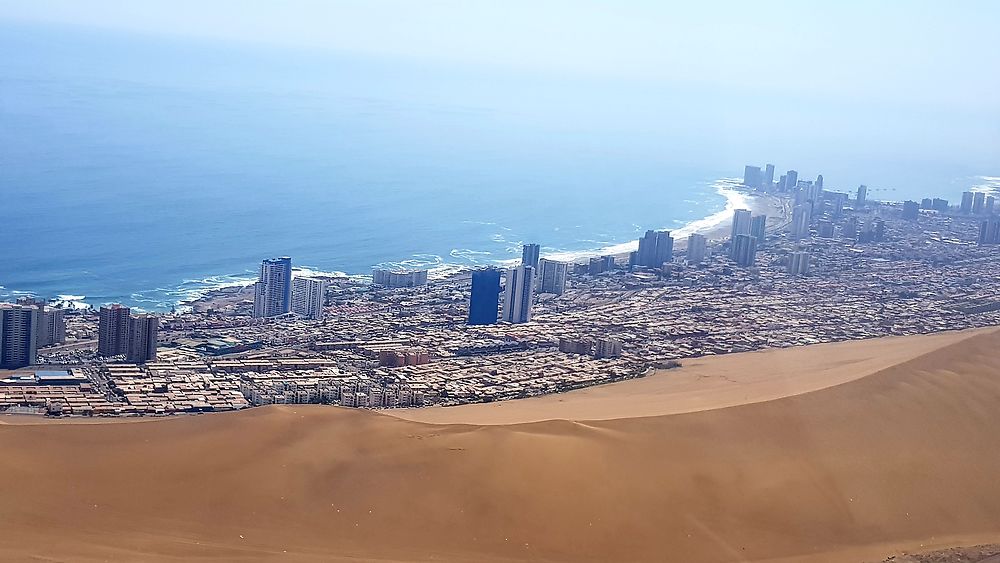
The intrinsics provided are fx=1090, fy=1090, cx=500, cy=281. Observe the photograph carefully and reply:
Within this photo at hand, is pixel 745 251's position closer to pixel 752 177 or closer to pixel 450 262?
pixel 450 262

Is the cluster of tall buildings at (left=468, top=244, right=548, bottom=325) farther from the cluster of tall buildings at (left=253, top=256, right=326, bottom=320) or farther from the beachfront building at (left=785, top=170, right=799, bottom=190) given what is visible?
the beachfront building at (left=785, top=170, right=799, bottom=190)

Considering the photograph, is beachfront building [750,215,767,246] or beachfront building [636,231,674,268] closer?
beachfront building [636,231,674,268]

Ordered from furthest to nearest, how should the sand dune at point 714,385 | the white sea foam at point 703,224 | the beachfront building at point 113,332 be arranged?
the white sea foam at point 703,224 < the beachfront building at point 113,332 < the sand dune at point 714,385

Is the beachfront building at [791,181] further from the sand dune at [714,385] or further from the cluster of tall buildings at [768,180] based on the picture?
the sand dune at [714,385]

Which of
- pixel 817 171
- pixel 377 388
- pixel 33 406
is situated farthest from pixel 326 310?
pixel 817 171

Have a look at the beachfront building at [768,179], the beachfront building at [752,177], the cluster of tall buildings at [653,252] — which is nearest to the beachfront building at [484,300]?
the cluster of tall buildings at [653,252]

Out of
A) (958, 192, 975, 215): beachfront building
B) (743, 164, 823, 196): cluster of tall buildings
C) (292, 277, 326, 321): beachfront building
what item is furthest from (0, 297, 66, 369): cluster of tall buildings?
(743, 164, 823, 196): cluster of tall buildings

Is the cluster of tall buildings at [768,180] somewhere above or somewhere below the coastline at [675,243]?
above
